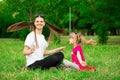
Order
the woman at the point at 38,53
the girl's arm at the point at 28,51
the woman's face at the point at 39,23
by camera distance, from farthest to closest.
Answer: the woman's face at the point at 39,23
the woman at the point at 38,53
the girl's arm at the point at 28,51

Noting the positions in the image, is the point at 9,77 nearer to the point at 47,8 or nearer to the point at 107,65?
the point at 107,65

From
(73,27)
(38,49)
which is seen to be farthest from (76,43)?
(73,27)

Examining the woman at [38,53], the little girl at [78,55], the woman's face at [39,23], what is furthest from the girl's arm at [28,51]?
the little girl at [78,55]

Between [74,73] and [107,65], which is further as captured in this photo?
[107,65]

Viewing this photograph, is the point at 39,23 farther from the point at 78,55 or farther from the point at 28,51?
the point at 78,55

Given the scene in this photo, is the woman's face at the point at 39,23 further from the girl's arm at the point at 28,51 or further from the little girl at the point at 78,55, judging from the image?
the little girl at the point at 78,55


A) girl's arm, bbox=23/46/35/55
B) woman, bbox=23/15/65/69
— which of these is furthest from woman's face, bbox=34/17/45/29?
girl's arm, bbox=23/46/35/55

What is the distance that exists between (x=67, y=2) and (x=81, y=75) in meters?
22.4

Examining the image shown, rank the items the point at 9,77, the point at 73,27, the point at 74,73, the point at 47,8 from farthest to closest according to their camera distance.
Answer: the point at 73,27 → the point at 47,8 → the point at 74,73 → the point at 9,77

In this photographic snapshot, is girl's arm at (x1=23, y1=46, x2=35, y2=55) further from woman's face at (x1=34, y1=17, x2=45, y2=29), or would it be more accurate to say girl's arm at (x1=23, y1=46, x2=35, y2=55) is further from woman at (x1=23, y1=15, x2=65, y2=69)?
woman's face at (x1=34, y1=17, x2=45, y2=29)

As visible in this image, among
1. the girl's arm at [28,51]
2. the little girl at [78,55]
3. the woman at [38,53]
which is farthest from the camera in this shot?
the little girl at [78,55]

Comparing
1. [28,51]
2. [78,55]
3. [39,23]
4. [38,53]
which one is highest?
[39,23]

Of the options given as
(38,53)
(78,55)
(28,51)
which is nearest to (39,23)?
(38,53)

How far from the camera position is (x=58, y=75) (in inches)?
308
